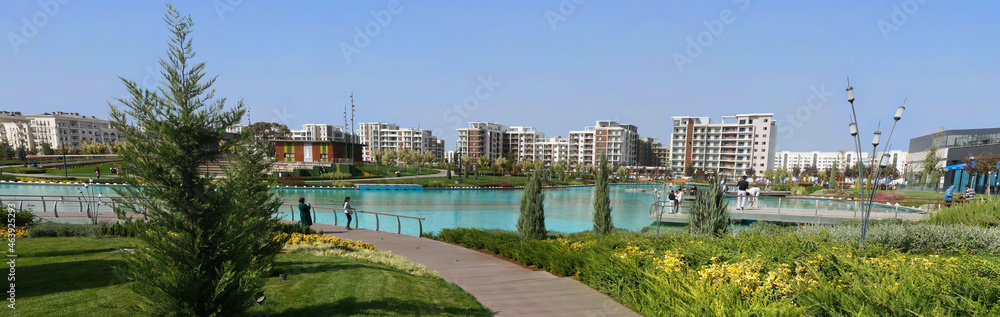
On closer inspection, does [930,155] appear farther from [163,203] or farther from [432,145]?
[432,145]

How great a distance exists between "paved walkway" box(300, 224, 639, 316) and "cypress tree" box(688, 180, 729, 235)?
5400 mm

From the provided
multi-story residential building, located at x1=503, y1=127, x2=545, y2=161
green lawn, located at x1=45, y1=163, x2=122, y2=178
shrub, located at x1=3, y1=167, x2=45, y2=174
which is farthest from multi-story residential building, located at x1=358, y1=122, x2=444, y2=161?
shrub, located at x1=3, y1=167, x2=45, y2=174

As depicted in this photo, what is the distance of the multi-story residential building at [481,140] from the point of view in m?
111

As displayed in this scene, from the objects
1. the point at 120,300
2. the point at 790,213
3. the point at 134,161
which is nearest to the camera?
the point at 134,161

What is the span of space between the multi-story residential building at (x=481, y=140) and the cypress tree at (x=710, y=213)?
9894 centimetres

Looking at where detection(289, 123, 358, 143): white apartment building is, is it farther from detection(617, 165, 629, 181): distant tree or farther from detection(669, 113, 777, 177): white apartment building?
detection(669, 113, 777, 177): white apartment building

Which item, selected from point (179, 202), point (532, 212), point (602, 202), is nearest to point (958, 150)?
point (602, 202)

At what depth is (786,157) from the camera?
18562 centimetres

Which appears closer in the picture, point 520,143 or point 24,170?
point 24,170

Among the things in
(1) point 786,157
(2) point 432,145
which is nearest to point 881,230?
(2) point 432,145

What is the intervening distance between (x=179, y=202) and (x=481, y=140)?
109 metres

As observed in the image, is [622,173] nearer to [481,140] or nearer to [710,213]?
[481,140]

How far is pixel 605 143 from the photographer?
96.0 meters

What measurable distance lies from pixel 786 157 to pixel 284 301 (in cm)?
22875
